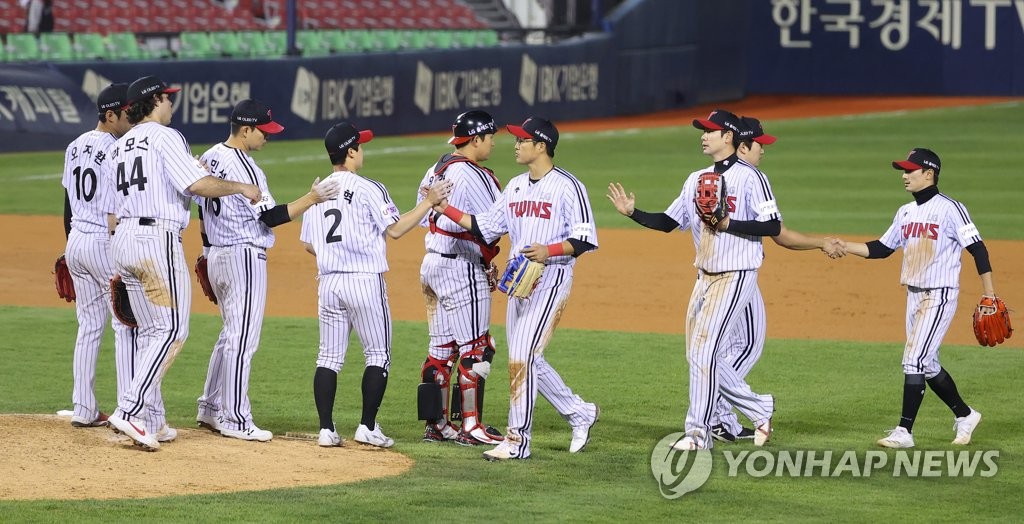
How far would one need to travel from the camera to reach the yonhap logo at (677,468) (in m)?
6.62

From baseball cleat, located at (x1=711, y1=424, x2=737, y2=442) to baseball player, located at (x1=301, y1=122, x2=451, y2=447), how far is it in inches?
68.7

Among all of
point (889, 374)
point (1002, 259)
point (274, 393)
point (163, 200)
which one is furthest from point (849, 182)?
A: point (163, 200)

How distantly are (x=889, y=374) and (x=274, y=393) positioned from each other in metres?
4.05

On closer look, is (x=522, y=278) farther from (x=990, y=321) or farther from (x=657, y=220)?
(x=990, y=321)

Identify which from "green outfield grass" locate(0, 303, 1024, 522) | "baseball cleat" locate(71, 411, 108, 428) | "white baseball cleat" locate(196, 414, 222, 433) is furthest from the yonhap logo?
"baseball cleat" locate(71, 411, 108, 428)

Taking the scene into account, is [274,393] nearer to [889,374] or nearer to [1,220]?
[889,374]

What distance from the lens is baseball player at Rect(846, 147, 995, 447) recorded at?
757 centimetres

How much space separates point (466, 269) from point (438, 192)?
A: 0.57m

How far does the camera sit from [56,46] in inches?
856

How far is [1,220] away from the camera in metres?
16.5

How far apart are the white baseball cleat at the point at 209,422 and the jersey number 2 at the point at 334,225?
3.83ft

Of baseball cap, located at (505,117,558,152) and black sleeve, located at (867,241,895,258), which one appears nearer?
baseball cap, located at (505,117,558,152)

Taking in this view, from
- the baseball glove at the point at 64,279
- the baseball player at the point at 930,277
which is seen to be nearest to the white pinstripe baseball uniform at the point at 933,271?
the baseball player at the point at 930,277

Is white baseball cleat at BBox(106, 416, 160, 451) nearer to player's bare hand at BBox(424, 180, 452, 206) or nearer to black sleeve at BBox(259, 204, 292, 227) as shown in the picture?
black sleeve at BBox(259, 204, 292, 227)
